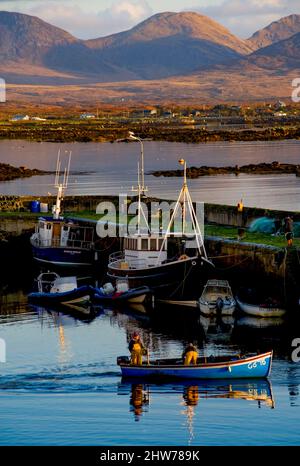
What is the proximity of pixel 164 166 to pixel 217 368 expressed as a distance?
83909 mm

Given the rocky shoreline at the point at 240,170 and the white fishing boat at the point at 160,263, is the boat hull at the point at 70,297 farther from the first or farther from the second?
the rocky shoreline at the point at 240,170

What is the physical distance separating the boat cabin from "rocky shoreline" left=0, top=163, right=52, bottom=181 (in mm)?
56316

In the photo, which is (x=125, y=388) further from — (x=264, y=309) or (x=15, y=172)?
(x=15, y=172)

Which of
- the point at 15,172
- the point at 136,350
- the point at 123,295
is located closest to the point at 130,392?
the point at 136,350

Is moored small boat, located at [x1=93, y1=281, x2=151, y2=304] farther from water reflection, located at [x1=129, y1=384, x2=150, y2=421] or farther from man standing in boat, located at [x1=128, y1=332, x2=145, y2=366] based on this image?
water reflection, located at [x1=129, y1=384, x2=150, y2=421]

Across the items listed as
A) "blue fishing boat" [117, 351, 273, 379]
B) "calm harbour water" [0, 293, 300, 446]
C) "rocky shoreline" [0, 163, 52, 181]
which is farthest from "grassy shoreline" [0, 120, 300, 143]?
"blue fishing boat" [117, 351, 273, 379]

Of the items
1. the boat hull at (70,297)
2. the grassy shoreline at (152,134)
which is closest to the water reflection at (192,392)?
the boat hull at (70,297)

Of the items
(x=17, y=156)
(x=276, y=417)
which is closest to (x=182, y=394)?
(x=276, y=417)

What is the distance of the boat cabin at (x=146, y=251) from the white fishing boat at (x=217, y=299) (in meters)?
3.92

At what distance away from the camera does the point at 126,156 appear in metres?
142
